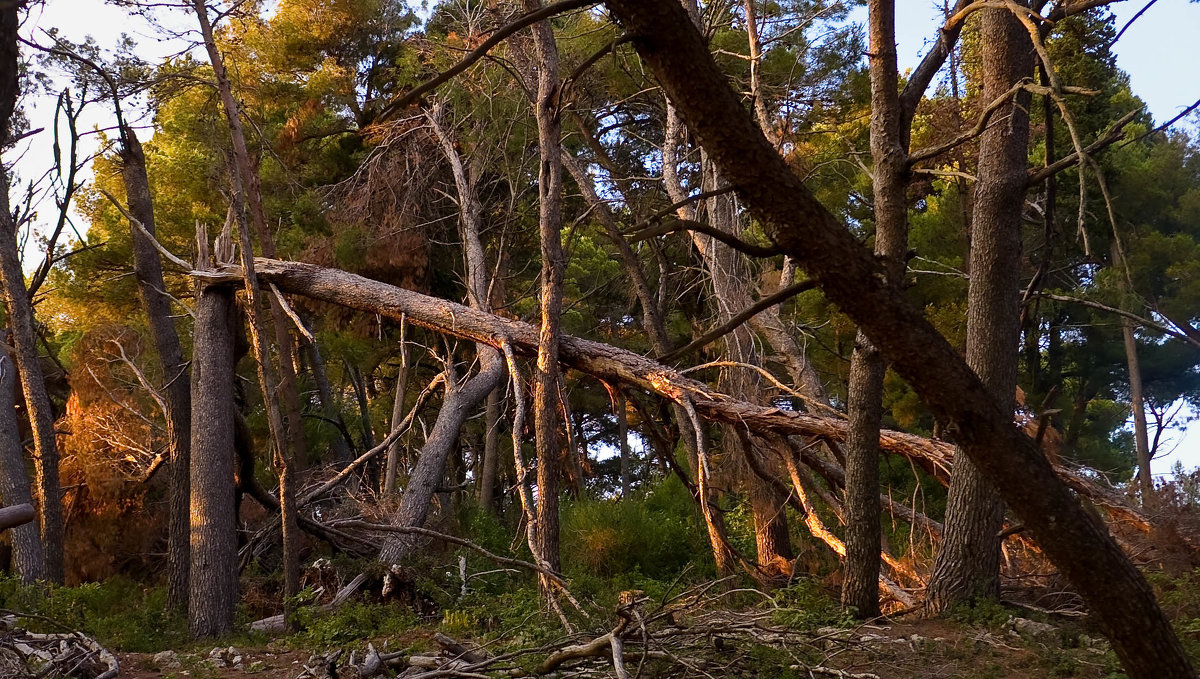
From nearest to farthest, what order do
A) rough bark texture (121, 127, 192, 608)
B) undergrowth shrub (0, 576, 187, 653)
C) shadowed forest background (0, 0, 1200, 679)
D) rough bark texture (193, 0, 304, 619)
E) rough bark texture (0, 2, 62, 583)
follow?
shadowed forest background (0, 0, 1200, 679) → undergrowth shrub (0, 576, 187, 653) → rough bark texture (193, 0, 304, 619) → rough bark texture (121, 127, 192, 608) → rough bark texture (0, 2, 62, 583)

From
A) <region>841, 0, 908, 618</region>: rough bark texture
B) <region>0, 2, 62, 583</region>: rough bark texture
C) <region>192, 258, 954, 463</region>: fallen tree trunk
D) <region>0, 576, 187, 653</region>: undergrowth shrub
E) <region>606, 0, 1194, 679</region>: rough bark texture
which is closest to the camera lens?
<region>606, 0, 1194, 679</region>: rough bark texture

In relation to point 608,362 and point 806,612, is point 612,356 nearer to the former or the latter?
point 608,362

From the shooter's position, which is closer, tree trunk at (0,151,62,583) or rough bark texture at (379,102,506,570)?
rough bark texture at (379,102,506,570)

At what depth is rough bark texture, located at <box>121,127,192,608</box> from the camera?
356 inches

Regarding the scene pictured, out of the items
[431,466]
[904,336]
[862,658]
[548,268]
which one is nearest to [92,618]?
[431,466]

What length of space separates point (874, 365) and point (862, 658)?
176 centimetres

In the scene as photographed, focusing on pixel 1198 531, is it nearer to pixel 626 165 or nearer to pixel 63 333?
pixel 626 165

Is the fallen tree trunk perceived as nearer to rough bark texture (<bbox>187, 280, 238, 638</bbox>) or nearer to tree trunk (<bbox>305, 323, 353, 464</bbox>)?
rough bark texture (<bbox>187, 280, 238, 638</bbox>)

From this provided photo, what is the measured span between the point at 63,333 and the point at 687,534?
13.8 m

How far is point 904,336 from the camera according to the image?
10.7ft

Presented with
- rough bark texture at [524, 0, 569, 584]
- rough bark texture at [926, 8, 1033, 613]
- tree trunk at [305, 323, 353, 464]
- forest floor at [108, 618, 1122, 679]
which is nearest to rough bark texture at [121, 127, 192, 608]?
forest floor at [108, 618, 1122, 679]

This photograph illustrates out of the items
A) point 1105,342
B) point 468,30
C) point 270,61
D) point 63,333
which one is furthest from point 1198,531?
point 63,333

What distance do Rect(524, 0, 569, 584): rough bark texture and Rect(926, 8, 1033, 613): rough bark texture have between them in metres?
2.76

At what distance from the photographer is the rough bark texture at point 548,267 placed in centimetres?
684
